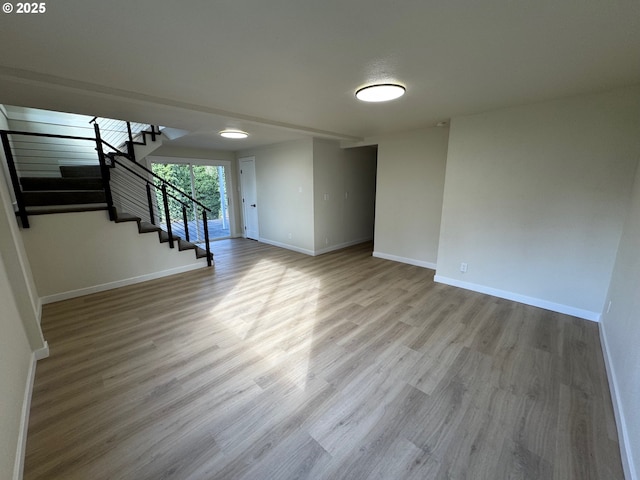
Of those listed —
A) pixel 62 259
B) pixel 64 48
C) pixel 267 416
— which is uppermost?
pixel 64 48

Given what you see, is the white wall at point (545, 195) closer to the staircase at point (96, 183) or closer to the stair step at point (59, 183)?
the staircase at point (96, 183)

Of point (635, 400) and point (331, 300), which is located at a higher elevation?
point (635, 400)

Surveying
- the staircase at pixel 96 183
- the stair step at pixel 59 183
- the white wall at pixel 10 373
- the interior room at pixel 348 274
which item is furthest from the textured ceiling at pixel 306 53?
the white wall at pixel 10 373

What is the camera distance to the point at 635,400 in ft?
4.52

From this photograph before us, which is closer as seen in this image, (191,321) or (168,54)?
(168,54)

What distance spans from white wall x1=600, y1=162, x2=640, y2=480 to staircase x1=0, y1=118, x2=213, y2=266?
16.3ft

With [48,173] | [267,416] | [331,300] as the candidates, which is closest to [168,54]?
[267,416]

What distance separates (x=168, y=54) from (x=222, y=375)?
7.78 feet

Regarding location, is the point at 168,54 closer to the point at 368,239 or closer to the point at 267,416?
the point at 267,416

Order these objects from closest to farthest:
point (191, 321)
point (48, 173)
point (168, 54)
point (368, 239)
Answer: point (168, 54)
point (191, 321)
point (48, 173)
point (368, 239)

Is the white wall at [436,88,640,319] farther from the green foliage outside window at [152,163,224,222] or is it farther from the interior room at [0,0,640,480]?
the green foliage outside window at [152,163,224,222]

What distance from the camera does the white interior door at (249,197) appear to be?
6441 mm

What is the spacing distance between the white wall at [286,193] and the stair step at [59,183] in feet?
10.1

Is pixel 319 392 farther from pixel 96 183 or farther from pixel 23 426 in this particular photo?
pixel 96 183
